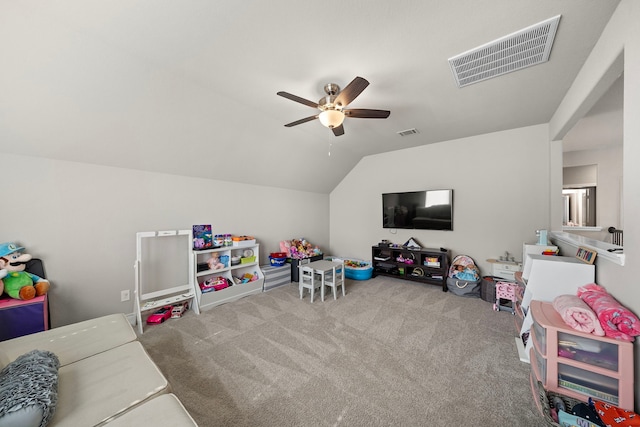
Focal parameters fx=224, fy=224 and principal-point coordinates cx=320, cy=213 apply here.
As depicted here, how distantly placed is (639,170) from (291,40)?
227cm

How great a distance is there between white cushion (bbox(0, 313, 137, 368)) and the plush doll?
0.64 metres

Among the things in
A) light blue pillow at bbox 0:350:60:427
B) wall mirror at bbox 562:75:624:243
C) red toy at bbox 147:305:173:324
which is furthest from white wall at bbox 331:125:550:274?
light blue pillow at bbox 0:350:60:427

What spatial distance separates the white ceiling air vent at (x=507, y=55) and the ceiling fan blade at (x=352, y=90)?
0.86 metres

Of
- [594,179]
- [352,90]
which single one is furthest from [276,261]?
[594,179]

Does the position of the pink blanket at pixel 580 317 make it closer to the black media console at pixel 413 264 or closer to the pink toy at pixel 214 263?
the black media console at pixel 413 264

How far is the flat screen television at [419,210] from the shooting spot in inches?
158

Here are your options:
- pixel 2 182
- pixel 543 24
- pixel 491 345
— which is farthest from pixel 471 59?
pixel 2 182

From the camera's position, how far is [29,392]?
925 millimetres

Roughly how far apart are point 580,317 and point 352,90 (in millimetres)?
2129

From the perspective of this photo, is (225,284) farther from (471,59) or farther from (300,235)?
(471,59)

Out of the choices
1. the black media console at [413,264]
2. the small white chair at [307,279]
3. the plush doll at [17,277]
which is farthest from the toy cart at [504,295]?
the plush doll at [17,277]

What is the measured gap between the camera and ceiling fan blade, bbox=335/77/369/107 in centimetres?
173

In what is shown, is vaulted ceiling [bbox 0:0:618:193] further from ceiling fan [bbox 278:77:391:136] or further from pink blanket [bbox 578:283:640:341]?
pink blanket [bbox 578:283:640:341]

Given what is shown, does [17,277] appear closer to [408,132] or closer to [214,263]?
[214,263]
